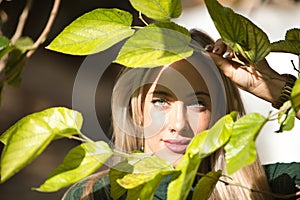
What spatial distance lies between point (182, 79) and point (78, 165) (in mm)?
432

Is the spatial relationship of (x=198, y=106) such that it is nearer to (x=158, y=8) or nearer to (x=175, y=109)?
(x=175, y=109)

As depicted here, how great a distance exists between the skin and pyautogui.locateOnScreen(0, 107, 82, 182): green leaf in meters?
0.28

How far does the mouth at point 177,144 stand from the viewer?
77cm

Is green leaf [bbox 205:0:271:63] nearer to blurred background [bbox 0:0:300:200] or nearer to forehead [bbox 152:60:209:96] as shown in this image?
forehead [bbox 152:60:209:96]

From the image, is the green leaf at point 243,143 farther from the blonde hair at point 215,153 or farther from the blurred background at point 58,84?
the blurred background at point 58,84

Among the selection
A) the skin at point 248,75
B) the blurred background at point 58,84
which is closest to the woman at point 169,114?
the skin at point 248,75

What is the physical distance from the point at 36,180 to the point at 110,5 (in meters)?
0.72

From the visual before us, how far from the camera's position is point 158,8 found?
0.54m

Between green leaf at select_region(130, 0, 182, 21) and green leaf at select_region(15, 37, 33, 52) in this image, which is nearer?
green leaf at select_region(15, 37, 33, 52)

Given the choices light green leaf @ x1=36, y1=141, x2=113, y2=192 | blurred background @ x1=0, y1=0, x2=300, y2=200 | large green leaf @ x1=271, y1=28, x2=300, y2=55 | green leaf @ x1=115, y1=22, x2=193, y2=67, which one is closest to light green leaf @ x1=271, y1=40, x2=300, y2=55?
large green leaf @ x1=271, y1=28, x2=300, y2=55

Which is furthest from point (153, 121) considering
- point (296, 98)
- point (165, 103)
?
point (296, 98)

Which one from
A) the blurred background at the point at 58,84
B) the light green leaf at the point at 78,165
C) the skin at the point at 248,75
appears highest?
the skin at the point at 248,75

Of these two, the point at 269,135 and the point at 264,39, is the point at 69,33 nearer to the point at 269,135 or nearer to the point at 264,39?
the point at 264,39

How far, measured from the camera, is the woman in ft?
2.72
